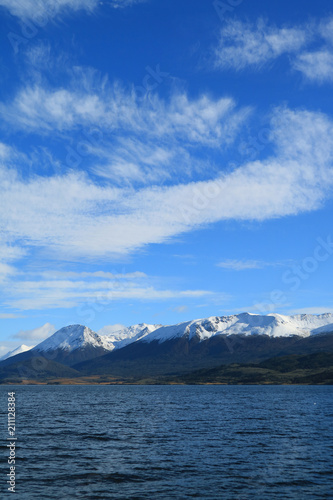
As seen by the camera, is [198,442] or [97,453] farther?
[198,442]

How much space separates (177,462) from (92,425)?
48.2 metres

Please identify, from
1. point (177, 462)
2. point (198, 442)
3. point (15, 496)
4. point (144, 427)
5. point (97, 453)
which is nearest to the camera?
point (15, 496)

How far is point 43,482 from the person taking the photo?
46438 mm

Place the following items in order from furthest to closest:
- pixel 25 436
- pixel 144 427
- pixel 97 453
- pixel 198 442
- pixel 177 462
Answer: pixel 144 427, pixel 25 436, pixel 198 442, pixel 97 453, pixel 177 462

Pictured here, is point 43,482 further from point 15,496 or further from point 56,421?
point 56,421

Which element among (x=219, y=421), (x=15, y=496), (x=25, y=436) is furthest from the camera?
(x=219, y=421)

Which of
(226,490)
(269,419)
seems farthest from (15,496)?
(269,419)

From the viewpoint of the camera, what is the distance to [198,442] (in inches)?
2896

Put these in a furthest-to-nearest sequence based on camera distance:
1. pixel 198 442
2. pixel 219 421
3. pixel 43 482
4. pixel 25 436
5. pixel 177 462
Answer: pixel 219 421
pixel 25 436
pixel 198 442
pixel 177 462
pixel 43 482

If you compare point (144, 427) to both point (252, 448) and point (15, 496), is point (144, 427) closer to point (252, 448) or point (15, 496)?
point (252, 448)

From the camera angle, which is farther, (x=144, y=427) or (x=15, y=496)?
(x=144, y=427)

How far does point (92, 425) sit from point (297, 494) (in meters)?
66.3

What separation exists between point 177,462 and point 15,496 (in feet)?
72.2

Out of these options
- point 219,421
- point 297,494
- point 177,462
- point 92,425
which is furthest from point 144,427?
point 297,494
